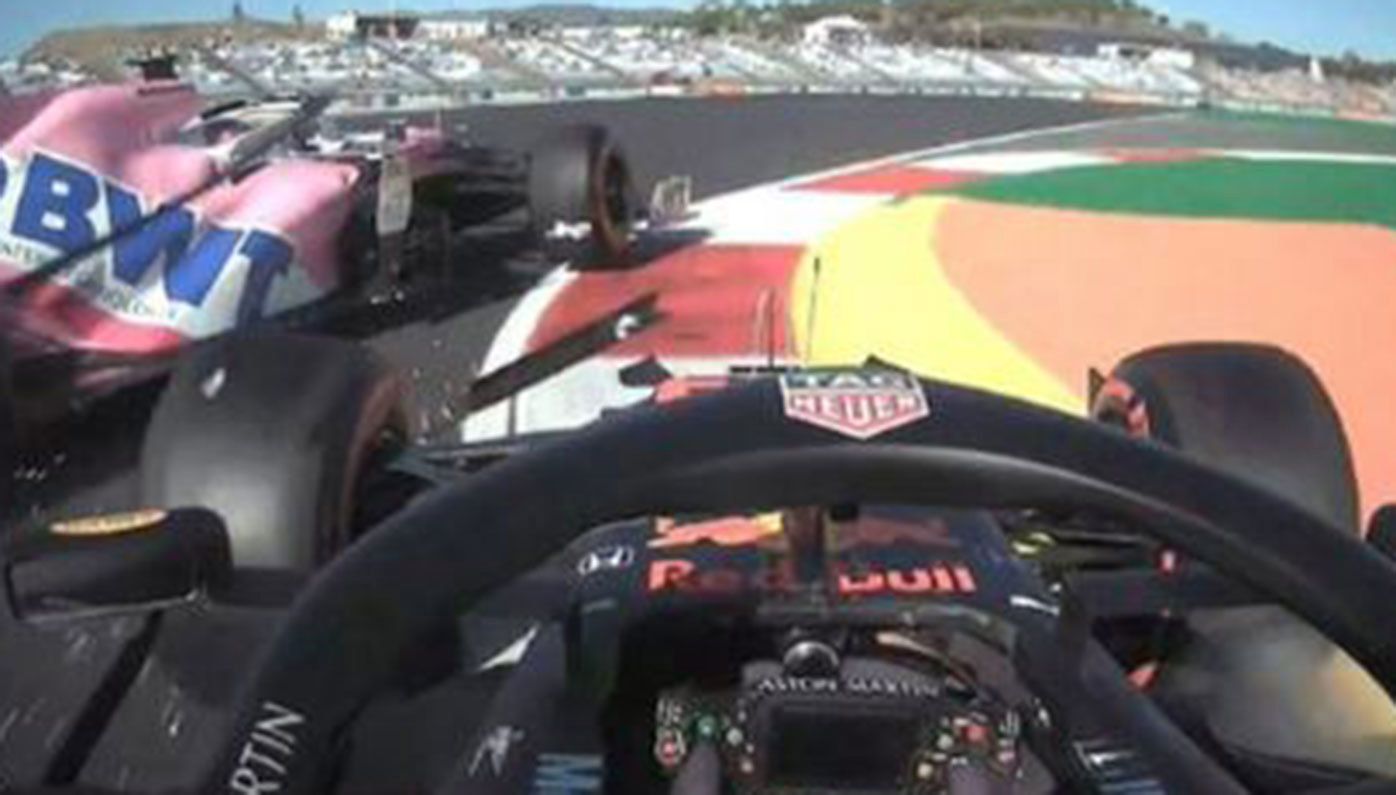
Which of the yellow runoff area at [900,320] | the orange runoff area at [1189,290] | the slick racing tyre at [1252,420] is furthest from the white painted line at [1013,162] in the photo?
the slick racing tyre at [1252,420]

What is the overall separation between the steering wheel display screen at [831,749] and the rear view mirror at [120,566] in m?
0.73

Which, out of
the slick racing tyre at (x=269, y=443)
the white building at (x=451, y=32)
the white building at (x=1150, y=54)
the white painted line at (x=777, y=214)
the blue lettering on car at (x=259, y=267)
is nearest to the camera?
the slick racing tyre at (x=269, y=443)

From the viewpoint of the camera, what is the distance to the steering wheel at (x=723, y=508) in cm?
157

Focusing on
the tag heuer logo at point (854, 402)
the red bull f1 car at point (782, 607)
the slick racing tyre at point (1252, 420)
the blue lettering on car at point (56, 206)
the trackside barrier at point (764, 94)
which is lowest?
the trackside barrier at point (764, 94)

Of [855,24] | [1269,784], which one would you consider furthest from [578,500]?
[855,24]

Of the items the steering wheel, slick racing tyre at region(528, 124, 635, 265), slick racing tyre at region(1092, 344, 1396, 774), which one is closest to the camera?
the steering wheel

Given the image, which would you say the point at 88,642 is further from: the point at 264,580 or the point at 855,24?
the point at 855,24

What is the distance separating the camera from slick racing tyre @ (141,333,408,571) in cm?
332

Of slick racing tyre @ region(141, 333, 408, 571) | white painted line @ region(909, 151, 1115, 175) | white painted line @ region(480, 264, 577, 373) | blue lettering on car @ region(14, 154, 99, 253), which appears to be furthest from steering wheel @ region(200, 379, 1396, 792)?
white painted line @ region(909, 151, 1115, 175)

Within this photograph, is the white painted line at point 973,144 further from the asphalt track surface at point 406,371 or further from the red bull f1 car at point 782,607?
the red bull f1 car at point 782,607

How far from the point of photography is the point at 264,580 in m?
2.33

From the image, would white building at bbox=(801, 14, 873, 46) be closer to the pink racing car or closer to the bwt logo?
the pink racing car

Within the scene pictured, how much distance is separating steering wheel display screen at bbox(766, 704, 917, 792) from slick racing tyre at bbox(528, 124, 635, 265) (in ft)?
25.1

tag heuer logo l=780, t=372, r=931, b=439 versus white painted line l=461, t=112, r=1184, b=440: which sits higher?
tag heuer logo l=780, t=372, r=931, b=439
